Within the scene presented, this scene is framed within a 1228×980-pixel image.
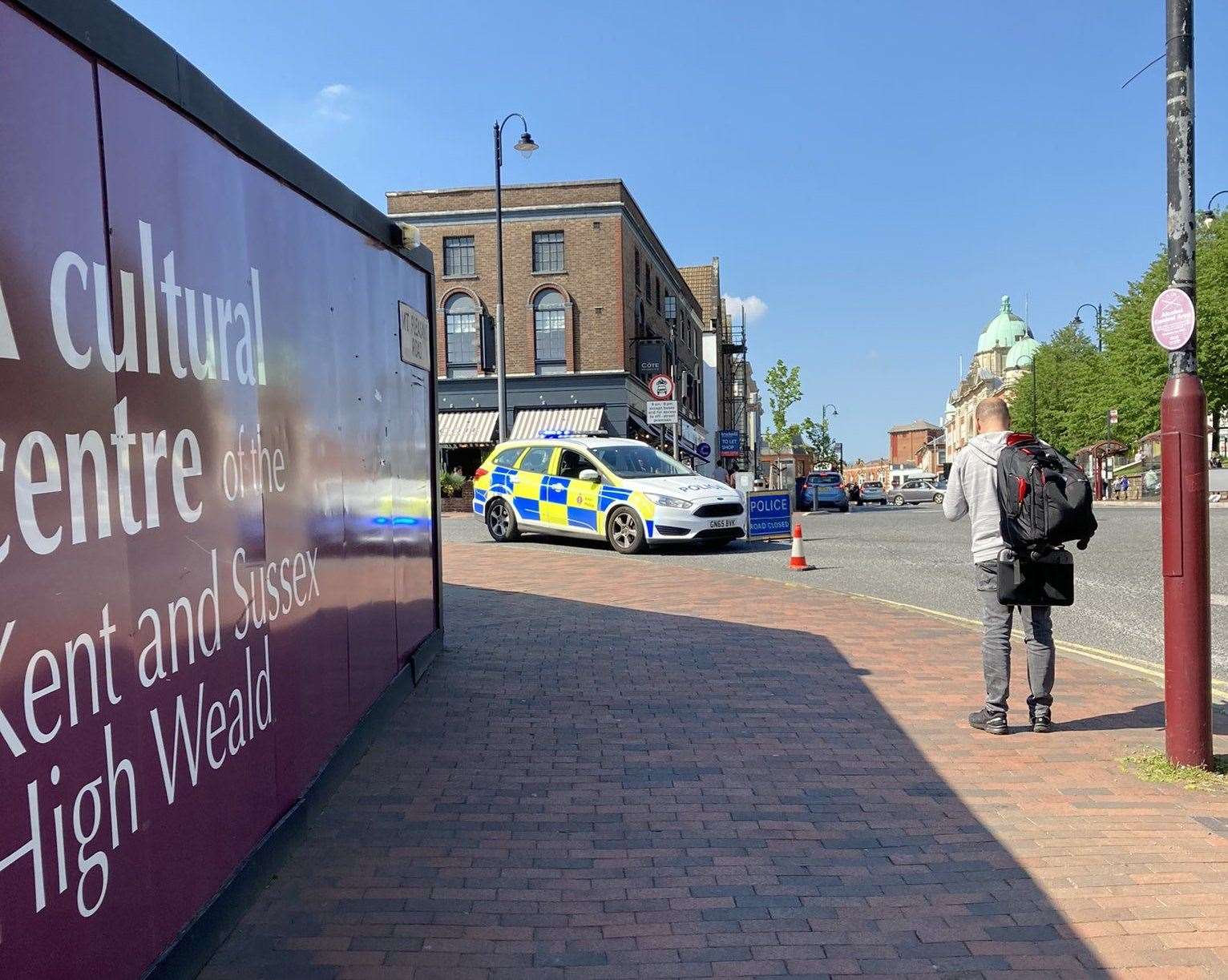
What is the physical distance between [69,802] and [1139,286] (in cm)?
5196

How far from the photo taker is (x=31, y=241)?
7.52 feet

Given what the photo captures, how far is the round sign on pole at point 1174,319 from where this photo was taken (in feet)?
15.6

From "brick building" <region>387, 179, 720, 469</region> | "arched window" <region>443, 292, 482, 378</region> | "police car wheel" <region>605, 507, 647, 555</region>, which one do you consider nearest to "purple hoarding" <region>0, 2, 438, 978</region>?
"police car wheel" <region>605, 507, 647, 555</region>

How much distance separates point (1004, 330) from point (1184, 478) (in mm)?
166336

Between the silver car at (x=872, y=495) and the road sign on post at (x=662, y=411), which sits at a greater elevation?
the road sign on post at (x=662, y=411)

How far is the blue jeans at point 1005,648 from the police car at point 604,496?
31.2 ft

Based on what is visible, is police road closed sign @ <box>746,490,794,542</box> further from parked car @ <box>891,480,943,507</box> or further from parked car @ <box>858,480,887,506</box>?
parked car @ <box>858,480,887,506</box>

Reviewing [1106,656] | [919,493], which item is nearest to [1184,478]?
[1106,656]

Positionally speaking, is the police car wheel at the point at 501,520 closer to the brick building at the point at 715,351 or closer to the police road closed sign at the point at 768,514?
the police road closed sign at the point at 768,514

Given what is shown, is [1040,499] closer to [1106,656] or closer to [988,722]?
[988,722]

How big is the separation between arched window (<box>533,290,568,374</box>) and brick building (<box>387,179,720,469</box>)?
0.03 meters

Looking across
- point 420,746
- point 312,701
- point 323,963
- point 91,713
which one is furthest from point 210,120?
point 420,746

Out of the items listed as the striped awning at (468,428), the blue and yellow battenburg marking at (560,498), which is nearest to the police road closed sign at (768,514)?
the blue and yellow battenburg marking at (560,498)

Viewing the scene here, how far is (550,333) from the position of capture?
37.1 metres
